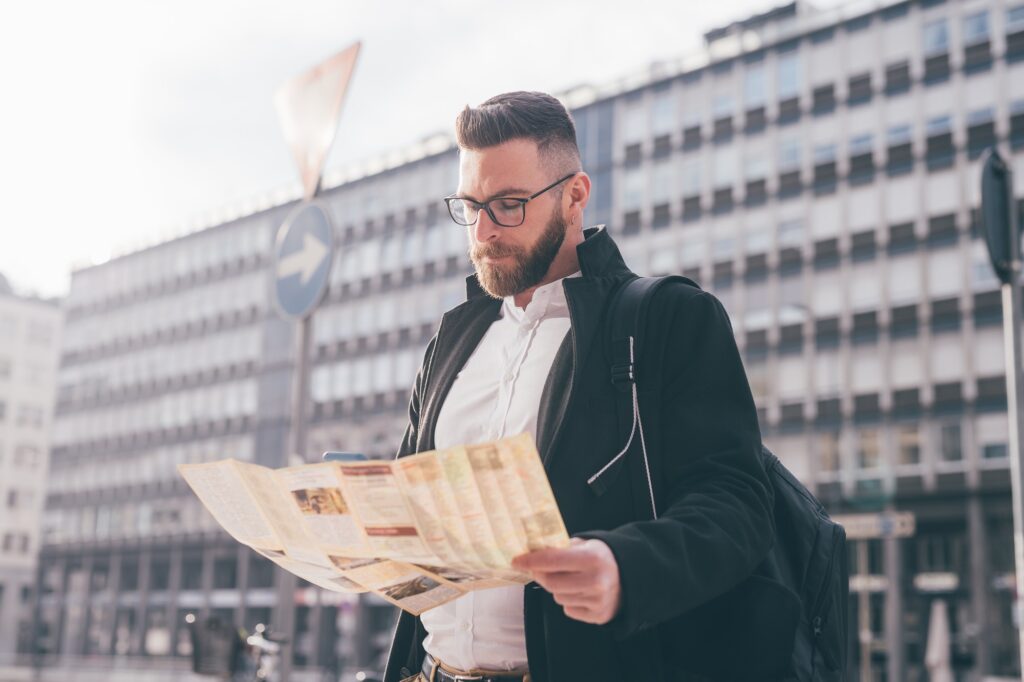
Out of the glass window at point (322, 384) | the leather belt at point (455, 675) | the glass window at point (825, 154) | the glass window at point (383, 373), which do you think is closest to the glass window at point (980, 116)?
the glass window at point (825, 154)

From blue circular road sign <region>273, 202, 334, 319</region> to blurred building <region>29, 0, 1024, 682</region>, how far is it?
29.6 meters

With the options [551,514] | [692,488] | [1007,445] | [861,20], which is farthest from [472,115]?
[861,20]

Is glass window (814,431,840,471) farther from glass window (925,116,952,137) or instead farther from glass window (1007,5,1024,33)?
glass window (1007,5,1024,33)

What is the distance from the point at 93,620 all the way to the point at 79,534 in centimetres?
577

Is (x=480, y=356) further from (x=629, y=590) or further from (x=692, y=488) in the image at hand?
(x=629, y=590)

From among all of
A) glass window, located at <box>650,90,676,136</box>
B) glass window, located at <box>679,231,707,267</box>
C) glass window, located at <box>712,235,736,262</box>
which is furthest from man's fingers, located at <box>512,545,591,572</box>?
glass window, located at <box>650,90,676,136</box>

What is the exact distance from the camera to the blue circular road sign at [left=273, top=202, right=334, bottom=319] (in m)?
7.57

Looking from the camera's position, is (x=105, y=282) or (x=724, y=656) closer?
(x=724, y=656)

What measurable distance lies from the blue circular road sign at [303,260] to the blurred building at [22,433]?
83.5 m

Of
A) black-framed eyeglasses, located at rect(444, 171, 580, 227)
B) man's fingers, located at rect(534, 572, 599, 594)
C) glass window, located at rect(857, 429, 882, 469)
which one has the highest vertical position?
glass window, located at rect(857, 429, 882, 469)

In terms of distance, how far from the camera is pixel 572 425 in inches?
84.8

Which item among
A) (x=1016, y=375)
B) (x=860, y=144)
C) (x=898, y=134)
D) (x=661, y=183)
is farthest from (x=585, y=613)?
(x=661, y=183)

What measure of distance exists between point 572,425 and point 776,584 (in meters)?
0.45

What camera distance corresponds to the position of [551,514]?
5.37ft
